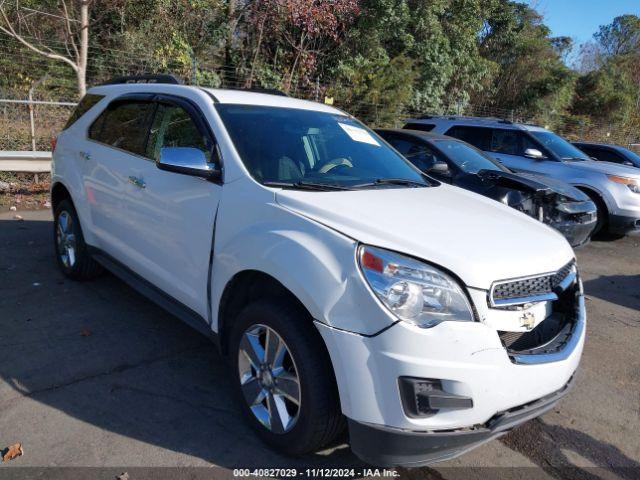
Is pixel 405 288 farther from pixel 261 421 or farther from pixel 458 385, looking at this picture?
pixel 261 421

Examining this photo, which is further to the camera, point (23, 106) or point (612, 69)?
point (612, 69)

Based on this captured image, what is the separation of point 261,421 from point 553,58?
2654 centimetres

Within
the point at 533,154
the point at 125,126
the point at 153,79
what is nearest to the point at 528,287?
the point at 125,126

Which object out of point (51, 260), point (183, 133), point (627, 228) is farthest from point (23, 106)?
point (627, 228)

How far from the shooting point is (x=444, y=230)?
2.66m

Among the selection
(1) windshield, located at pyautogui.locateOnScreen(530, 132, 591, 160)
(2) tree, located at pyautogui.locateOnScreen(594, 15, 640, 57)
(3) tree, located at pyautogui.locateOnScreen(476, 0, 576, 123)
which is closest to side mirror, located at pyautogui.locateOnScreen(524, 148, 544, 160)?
(1) windshield, located at pyautogui.locateOnScreen(530, 132, 591, 160)

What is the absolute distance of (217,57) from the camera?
14391mm

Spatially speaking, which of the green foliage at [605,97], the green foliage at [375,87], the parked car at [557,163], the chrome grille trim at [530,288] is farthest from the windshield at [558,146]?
the green foliage at [605,97]

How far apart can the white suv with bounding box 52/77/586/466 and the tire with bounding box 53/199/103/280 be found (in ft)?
3.52

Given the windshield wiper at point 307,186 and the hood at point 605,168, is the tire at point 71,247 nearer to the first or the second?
the windshield wiper at point 307,186

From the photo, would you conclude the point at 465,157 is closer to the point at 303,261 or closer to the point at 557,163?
the point at 557,163

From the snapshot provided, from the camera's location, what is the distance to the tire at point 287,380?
2.45 metres

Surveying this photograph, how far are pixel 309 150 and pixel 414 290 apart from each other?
1.54 metres

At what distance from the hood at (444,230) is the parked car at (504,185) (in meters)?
3.03
